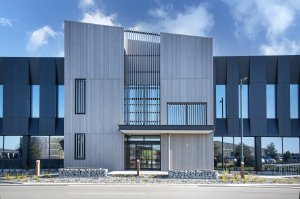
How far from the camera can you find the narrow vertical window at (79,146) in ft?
109

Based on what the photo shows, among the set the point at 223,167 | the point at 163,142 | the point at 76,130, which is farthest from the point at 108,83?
the point at 223,167

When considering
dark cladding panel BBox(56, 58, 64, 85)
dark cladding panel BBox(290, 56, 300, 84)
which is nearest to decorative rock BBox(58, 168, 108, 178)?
dark cladding panel BBox(56, 58, 64, 85)

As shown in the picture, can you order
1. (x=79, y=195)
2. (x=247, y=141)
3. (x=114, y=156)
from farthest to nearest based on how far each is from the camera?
(x=247, y=141) → (x=114, y=156) → (x=79, y=195)

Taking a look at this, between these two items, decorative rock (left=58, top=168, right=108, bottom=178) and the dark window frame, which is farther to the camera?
the dark window frame

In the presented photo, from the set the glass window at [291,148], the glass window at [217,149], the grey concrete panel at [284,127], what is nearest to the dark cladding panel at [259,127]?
the grey concrete panel at [284,127]

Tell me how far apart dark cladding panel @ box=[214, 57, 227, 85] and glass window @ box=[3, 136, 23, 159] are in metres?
19.6

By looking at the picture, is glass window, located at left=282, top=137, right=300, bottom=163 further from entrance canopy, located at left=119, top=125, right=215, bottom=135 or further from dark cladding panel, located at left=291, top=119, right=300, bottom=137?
entrance canopy, located at left=119, top=125, right=215, bottom=135

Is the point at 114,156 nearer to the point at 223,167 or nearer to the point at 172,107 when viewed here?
the point at 172,107

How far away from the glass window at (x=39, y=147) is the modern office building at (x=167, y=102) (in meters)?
5.33

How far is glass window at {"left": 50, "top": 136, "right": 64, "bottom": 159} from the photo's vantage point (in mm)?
37469

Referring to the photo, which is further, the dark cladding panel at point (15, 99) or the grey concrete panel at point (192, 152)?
the dark cladding panel at point (15, 99)

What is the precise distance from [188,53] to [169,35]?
2.25 m

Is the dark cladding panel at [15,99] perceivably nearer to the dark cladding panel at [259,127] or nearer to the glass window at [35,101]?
the glass window at [35,101]

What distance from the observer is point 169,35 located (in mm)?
33875
